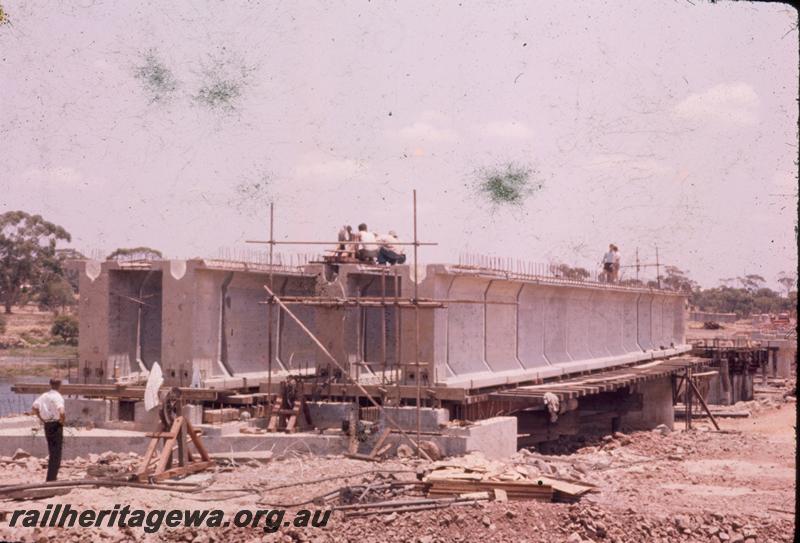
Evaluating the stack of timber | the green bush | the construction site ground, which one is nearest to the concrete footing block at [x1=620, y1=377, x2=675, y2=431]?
the construction site ground

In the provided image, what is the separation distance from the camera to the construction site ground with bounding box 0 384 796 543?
1286 cm

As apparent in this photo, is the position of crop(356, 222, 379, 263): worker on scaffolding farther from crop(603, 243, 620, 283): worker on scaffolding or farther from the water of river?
crop(603, 243, 620, 283): worker on scaffolding

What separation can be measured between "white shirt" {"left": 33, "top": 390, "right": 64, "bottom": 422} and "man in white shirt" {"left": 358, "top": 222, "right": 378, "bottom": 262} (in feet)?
29.9

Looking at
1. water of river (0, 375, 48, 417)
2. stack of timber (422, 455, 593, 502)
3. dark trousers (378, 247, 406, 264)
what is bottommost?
water of river (0, 375, 48, 417)

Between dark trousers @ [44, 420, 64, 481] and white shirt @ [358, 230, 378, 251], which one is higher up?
white shirt @ [358, 230, 378, 251]

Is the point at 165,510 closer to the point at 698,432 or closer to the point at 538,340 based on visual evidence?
the point at 538,340

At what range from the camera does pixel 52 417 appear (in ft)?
47.4

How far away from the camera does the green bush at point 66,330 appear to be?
2397 inches

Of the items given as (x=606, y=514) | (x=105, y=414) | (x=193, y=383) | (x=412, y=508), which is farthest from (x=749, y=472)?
(x=105, y=414)

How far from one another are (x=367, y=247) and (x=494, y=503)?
33.2 ft

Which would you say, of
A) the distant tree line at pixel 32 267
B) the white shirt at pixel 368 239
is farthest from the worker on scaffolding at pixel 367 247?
the distant tree line at pixel 32 267

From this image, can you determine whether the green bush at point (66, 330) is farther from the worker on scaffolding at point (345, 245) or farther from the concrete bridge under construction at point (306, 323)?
the worker on scaffolding at point (345, 245)

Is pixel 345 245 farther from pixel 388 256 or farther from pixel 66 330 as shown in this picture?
pixel 66 330

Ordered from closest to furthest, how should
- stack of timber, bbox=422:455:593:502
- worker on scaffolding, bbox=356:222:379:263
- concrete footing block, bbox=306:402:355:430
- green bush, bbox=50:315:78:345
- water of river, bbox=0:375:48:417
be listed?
stack of timber, bbox=422:455:593:502 → concrete footing block, bbox=306:402:355:430 → worker on scaffolding, bbox=356:222:379:263 → water of river, bbox=0:375:48:417 → green bush, bbox=50:315:78:345
